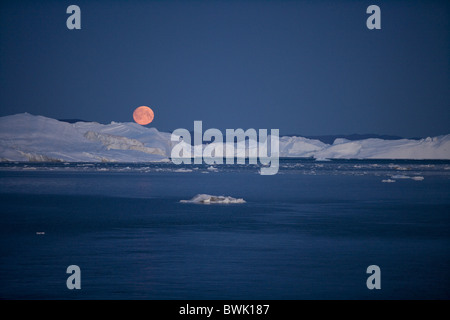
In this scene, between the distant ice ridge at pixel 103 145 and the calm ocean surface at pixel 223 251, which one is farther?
the distant ice ridge at pixel 103 145

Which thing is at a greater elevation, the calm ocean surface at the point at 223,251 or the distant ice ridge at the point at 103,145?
the distant ice ridge at the point at 103,145

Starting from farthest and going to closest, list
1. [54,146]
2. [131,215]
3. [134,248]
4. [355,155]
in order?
[355,155] → [54,146] → [131,215] → [134,248]

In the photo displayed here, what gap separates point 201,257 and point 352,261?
3.29 m

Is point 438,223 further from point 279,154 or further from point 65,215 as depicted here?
point 279,154

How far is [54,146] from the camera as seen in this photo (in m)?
105

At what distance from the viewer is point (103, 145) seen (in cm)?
12012

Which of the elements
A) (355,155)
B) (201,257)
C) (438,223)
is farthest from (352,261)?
(355,155)

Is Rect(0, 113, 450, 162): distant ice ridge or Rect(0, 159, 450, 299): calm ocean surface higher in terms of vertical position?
Rect(0, 113, 450, 162): distant ice ridge

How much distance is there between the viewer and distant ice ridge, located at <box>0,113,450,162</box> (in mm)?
101375

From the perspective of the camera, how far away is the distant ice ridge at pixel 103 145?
333 ft

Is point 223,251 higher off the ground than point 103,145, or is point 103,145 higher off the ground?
point 103,145

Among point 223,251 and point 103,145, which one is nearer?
point 223,251

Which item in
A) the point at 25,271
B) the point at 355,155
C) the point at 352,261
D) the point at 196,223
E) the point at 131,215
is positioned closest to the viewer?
the point at 25,271
